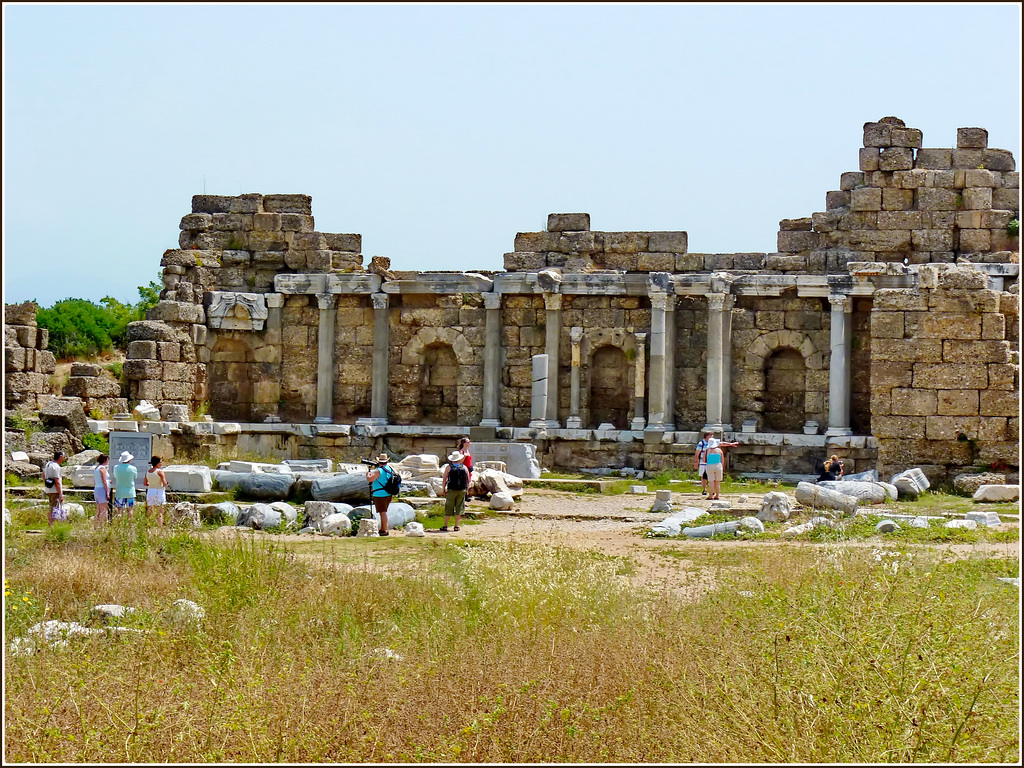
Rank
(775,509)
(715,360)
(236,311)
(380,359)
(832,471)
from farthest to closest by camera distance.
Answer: (236,311), (380,359), (715,360), (832,471), (775,509)

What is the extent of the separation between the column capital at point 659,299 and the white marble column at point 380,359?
5.40 m

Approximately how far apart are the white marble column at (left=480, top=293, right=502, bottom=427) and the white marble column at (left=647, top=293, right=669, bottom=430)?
309 cm

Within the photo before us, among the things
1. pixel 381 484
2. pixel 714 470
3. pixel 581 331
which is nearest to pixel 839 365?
pixel 581 331

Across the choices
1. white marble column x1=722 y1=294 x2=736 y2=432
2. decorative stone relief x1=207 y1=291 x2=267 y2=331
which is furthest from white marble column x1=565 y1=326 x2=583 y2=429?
decorative stone relief x1=207 y1=291 x2=267 y2=331

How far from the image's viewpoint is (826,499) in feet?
54.9

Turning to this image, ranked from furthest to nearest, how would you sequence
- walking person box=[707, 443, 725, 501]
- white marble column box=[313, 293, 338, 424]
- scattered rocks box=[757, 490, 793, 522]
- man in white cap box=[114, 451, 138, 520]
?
1. white marble column box=[313, 293, 338, 424]
2. walking person box=[707, 443, 725, 501]
3. scattered rocks box=[757, 490, 793, 522]
4. man in white cap box=[114, 451, 138, 520]

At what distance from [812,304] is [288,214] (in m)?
11.0

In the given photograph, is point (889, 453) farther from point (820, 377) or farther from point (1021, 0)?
point (1021, 0)

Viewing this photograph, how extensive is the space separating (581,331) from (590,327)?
0.24 metres

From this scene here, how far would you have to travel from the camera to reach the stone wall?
21.6 m

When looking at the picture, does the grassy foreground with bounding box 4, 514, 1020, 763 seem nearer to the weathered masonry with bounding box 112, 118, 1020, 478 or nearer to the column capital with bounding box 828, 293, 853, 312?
the column capital with bounding box 828, 293, 853, 312

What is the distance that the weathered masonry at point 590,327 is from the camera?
24.4m

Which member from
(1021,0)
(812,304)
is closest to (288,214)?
(812,304)

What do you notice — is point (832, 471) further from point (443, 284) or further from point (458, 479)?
point (443, 284)
